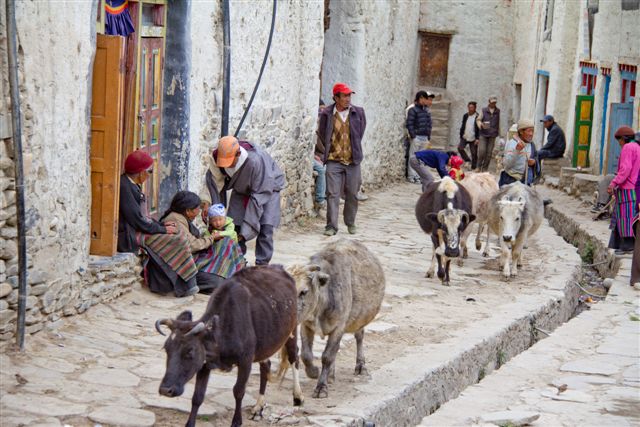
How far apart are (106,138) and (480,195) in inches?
267

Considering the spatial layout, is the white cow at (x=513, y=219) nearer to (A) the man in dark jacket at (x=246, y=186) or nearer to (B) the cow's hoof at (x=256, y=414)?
(A) the man in dark jacket at (x=246, y=186)

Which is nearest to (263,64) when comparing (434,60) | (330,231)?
(330,231)

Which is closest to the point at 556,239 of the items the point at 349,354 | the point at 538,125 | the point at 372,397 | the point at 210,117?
the point at 210,117

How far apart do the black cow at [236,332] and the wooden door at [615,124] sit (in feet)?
45.4

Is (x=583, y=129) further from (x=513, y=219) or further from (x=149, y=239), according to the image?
(x=149, y=239)

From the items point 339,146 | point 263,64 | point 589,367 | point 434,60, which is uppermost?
point 434,60

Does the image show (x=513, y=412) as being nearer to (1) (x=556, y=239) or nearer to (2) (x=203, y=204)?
(2) (x=203, y=204)

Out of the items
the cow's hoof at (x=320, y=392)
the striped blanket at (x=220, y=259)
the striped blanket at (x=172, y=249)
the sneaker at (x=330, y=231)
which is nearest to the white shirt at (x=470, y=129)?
the sneaker at (x=330, y=231)

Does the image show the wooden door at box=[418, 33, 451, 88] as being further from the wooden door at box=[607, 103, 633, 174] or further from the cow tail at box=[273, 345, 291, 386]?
the cow tail at box=[273, 345, 291, 386]

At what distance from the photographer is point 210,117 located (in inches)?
453

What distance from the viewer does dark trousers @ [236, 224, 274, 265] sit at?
10734mm

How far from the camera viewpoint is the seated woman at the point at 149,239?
9273mm

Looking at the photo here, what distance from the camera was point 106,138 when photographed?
869 cm

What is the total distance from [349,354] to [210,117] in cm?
374
